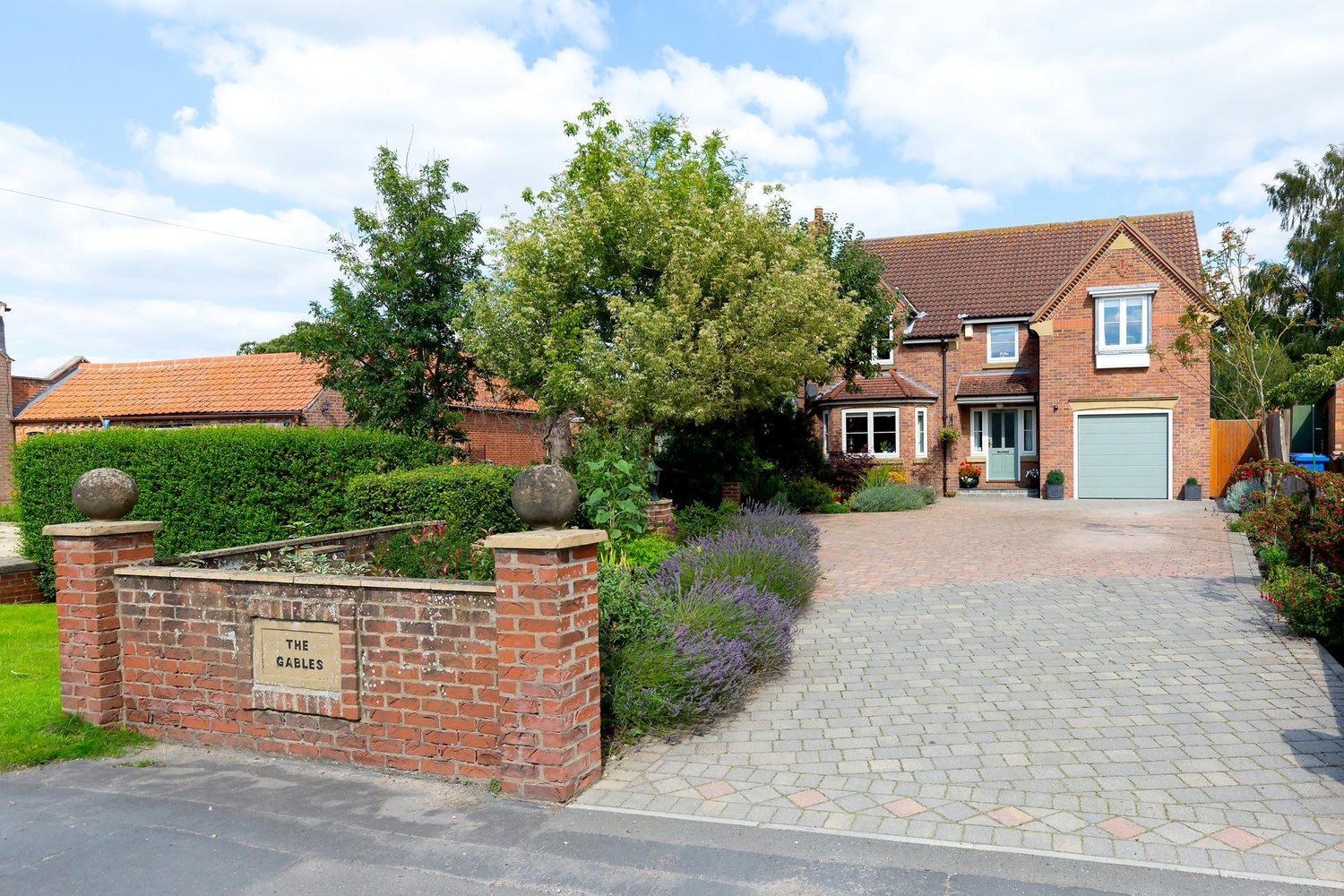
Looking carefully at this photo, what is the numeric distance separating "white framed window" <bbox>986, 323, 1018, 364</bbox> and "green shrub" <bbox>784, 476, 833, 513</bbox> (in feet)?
28.1

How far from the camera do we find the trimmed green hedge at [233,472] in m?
11.5

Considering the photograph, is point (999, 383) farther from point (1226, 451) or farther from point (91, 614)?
point (91, 614)

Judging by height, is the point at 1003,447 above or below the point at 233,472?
below

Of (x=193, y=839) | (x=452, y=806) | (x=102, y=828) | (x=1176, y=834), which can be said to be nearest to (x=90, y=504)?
(x=102, y=828)

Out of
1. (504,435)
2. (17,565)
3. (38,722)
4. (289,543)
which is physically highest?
(504,435)

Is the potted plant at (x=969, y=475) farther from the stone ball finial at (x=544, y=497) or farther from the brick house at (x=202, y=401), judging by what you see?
the stone ball finial at (x=544, y=497)

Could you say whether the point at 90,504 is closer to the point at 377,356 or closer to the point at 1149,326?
the point at 377,356

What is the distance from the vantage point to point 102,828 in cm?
486

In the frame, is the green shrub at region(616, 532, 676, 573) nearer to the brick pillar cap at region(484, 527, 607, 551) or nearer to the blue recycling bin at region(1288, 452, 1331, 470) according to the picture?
the brick pillar cap at region(484, 527, 607, 551)

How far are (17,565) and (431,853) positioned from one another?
11.6m

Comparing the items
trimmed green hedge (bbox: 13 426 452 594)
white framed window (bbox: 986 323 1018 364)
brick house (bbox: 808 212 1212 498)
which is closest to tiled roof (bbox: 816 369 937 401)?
brick house (bbox: 808 212 1212 498)

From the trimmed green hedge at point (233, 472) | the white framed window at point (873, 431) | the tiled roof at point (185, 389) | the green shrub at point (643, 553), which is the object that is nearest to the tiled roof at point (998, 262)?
the white framed window at point (873, 431)

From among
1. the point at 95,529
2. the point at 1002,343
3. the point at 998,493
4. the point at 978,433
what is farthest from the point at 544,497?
the point at 1002,343

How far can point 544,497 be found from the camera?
5078 millimetres
